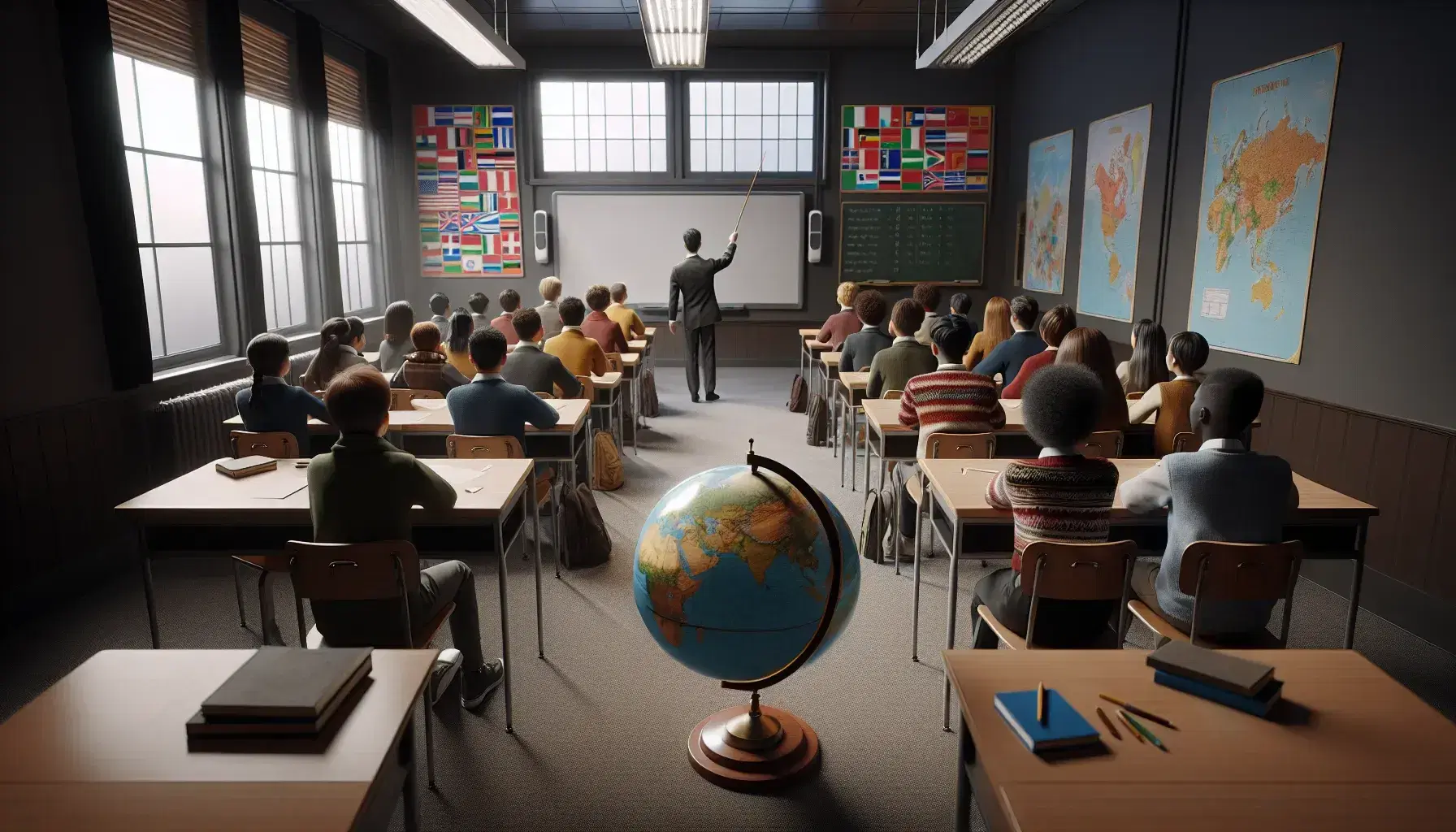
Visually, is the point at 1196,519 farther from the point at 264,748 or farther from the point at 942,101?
the point at 942,101

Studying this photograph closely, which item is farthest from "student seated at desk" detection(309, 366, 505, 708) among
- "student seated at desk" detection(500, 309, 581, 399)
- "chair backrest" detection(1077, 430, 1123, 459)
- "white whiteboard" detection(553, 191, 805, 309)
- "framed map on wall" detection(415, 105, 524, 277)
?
"framed map on wall" detection(415, 105, 524, 277)

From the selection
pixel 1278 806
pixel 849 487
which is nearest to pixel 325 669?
pixel 1278 806

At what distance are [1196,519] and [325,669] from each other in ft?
6.92

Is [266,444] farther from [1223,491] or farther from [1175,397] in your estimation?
[1175,397]

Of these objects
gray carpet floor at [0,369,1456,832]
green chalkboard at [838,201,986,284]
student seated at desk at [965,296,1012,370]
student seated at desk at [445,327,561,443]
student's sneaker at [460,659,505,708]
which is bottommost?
gray carpet floor at [0,369,1456,832]

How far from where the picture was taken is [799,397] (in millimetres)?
7348

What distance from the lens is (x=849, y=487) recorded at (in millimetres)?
5191

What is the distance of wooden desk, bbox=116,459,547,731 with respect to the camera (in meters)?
2.59

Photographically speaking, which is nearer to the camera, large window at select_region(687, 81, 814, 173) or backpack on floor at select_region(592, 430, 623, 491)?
backpack on floor at select_region(592, 430, 623, 491)

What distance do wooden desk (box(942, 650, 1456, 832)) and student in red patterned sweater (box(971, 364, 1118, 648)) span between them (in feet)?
2.01

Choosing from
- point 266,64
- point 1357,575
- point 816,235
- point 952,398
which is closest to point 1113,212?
point 816,235

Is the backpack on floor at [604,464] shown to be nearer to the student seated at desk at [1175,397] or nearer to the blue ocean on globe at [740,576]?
the student seated at desk at [1175,397]

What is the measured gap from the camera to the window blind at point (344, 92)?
7.09 m

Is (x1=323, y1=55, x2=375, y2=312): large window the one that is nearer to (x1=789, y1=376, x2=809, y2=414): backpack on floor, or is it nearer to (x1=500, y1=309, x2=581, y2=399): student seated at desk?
(x1=500, y1=309, x2=581, y2=399): student seated at desk
